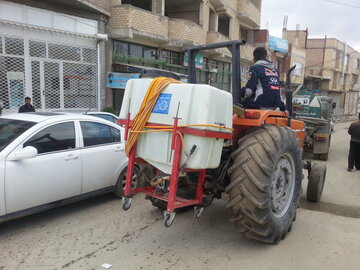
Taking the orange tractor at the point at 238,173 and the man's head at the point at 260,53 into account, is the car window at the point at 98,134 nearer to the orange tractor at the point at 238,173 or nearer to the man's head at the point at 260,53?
the orange tractor at the point at 238,173

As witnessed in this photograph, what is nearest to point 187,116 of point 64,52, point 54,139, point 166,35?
point 54,139

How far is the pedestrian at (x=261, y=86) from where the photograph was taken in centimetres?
438

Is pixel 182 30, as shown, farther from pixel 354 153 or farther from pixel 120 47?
pixel 354 153

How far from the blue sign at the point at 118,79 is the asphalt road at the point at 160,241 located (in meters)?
9.34

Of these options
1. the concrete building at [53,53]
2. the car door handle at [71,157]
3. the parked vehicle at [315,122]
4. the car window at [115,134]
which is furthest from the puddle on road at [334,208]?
the concrete building at [53,53]

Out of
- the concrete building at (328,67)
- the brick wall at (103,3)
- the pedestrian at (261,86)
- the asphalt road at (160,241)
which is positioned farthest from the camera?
the concrete building at (328,67)

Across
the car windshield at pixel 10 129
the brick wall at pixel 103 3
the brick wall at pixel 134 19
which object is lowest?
the car windshield at pixel 10 129

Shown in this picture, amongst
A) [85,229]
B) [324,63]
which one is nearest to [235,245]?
[85,229]

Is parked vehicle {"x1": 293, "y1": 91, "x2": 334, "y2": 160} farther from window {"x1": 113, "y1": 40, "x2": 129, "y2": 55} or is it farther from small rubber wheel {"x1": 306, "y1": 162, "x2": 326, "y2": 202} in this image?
window {"x1": 113, "y1": 40, "x2": 129, "y2": 55}

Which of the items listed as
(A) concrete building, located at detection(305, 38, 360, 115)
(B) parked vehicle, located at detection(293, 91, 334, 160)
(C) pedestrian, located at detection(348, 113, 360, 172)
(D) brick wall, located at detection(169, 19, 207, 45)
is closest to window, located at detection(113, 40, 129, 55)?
(D) brick wall, located at detection(169, 19, 207, 45)

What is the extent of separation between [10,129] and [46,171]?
846 millimetres

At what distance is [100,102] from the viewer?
1458cm

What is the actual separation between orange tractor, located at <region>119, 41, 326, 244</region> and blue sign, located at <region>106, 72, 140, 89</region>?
10294 mm

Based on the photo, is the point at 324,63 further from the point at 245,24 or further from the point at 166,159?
the point at 166,159
